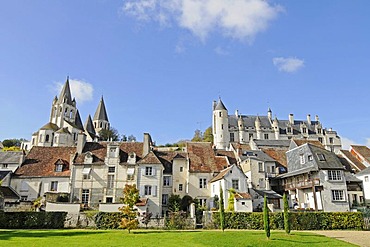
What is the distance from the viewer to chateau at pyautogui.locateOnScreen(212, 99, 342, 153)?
89312 mm

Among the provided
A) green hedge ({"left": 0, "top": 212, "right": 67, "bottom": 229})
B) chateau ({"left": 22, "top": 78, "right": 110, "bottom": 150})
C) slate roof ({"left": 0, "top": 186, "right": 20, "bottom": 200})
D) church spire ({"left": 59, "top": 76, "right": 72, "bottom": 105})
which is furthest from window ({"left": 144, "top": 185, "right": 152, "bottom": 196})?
church spire ({"left": 59, "top": 76, "right": 72, "bottom": 105})

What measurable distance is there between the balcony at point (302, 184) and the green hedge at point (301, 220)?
9116 mm

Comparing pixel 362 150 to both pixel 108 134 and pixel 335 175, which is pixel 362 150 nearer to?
pixel 335 175

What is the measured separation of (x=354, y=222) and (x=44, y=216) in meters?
29.6

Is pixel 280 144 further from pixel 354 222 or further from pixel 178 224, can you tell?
pixel 178 224

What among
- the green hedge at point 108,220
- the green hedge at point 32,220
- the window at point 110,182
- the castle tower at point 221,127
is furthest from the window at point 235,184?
the castle tower at point 221,127

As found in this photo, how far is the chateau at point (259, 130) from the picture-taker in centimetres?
8931

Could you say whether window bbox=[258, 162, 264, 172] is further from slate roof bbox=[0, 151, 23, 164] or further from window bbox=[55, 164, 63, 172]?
slate roof bbox=[0, 151, 23, 164]

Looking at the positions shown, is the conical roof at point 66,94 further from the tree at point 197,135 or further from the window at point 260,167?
the window at point 260,167

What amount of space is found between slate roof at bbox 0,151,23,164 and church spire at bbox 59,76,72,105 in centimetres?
4994

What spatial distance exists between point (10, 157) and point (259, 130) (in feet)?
213

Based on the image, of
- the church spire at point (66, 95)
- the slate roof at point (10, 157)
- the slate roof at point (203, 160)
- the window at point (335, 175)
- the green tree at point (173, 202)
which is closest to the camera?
the window at point (335, 175)

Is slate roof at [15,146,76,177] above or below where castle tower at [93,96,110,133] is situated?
below

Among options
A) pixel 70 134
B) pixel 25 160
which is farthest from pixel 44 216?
pixel 70 134
